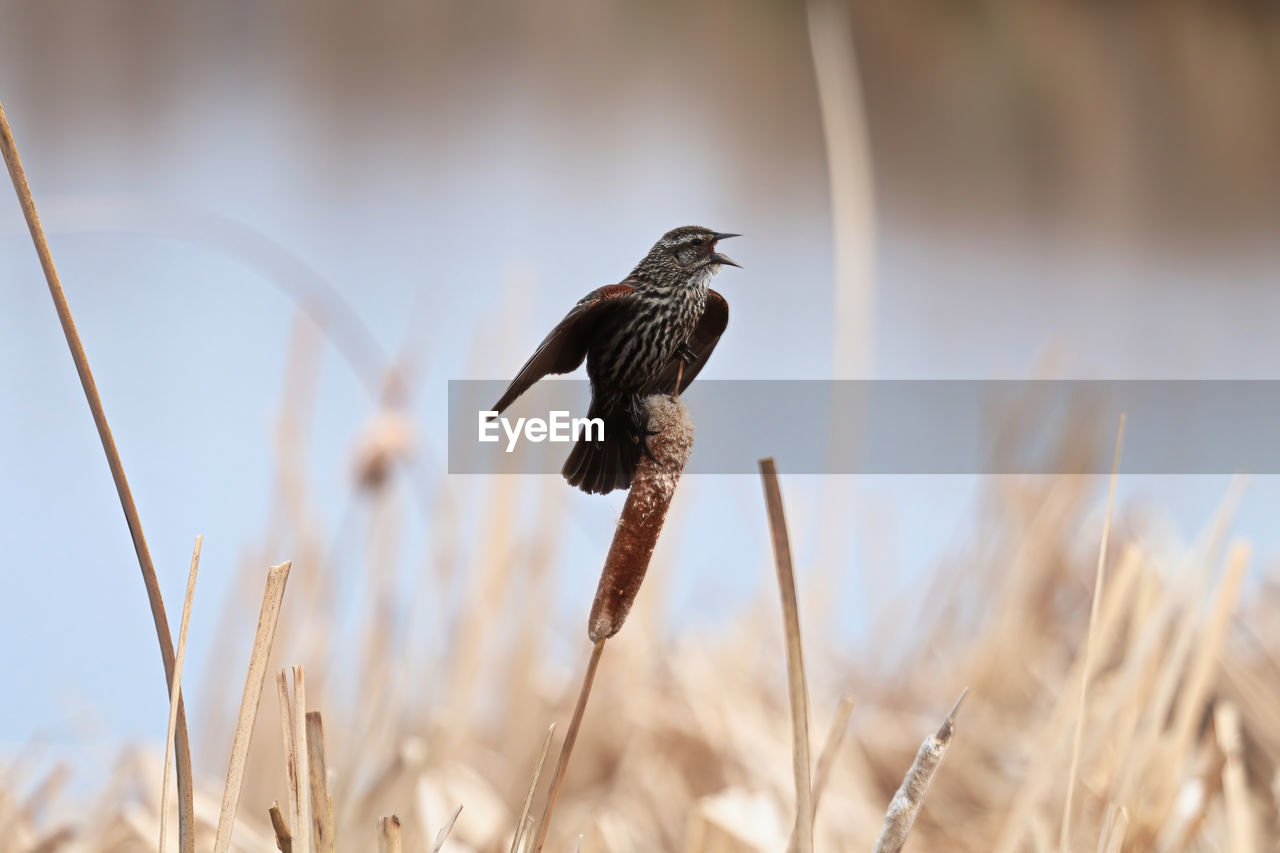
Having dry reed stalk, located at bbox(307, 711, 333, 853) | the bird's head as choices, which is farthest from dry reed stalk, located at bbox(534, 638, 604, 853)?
the bird's head

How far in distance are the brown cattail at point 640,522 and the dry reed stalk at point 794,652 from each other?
44 millimetres

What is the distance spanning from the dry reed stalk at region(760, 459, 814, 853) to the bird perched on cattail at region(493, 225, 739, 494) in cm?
7

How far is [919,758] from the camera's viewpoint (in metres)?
0.45

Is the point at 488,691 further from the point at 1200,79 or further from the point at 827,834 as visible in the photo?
the point at 1200,79

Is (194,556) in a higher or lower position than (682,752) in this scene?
higher

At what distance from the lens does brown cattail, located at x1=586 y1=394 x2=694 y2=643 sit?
1.27 ft

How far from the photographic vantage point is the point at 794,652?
0.46 metres

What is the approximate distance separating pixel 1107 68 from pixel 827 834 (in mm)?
7769

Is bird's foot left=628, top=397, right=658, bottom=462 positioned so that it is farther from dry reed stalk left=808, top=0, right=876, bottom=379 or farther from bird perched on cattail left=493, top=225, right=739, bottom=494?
dry reed stalk left=808, top=0, right=876, bottom=379

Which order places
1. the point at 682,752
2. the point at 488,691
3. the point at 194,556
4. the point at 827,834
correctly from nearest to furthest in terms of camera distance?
the point at 194,556 < the point at 827,834 < the point at 682,752 < the point at 488,691

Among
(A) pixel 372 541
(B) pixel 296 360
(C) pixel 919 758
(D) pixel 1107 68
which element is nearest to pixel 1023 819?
(C) pixel 919 758

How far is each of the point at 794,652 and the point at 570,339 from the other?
21 centimetres

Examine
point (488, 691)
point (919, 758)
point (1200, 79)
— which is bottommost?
point (488, 691)

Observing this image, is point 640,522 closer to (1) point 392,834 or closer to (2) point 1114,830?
(1) point 392,834
